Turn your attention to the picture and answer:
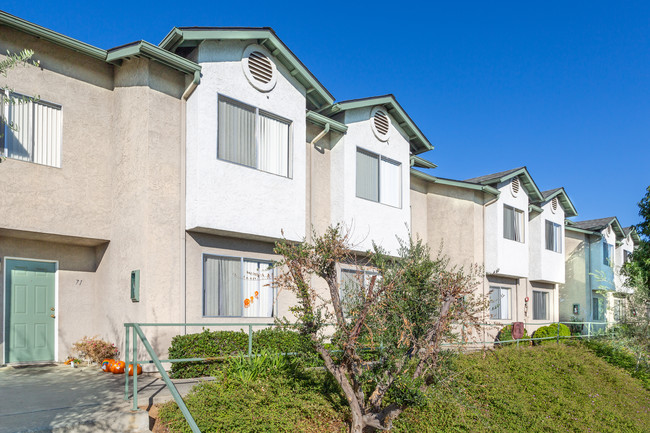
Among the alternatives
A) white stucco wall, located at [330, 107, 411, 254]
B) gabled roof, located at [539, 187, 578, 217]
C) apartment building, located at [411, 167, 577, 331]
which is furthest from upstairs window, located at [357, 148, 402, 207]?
gabled roof, located at [539, 187, 578, 217]

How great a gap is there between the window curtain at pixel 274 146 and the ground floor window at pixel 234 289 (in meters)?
2.31

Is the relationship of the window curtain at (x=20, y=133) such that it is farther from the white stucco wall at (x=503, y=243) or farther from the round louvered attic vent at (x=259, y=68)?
the white stucco wall at (x=503, y=243)

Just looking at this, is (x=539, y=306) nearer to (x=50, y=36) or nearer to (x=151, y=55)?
(x=151, y=55)

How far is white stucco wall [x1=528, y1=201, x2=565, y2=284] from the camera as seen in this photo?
23672 mm

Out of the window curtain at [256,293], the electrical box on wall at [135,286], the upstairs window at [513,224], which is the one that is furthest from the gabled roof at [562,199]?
the electrical box on wall at [135,286]

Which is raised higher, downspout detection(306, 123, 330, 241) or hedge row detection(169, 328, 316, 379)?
downspout detection(306, 123, 330, 241)

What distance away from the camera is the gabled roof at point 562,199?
25.0m

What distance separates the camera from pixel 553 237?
25688 millimetres

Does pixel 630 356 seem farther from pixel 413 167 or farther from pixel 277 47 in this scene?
pixel 277 47

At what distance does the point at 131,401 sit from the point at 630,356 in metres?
15.9

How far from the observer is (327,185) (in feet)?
50.4

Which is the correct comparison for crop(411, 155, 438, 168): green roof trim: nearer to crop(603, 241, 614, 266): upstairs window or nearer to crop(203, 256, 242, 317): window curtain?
crop(203, 256, 242, 317): window curtain

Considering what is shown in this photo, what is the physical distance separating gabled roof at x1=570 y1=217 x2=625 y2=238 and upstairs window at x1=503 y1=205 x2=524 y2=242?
7.28 meters

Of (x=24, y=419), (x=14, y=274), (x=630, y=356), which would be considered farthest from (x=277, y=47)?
(x=630, y=356)
